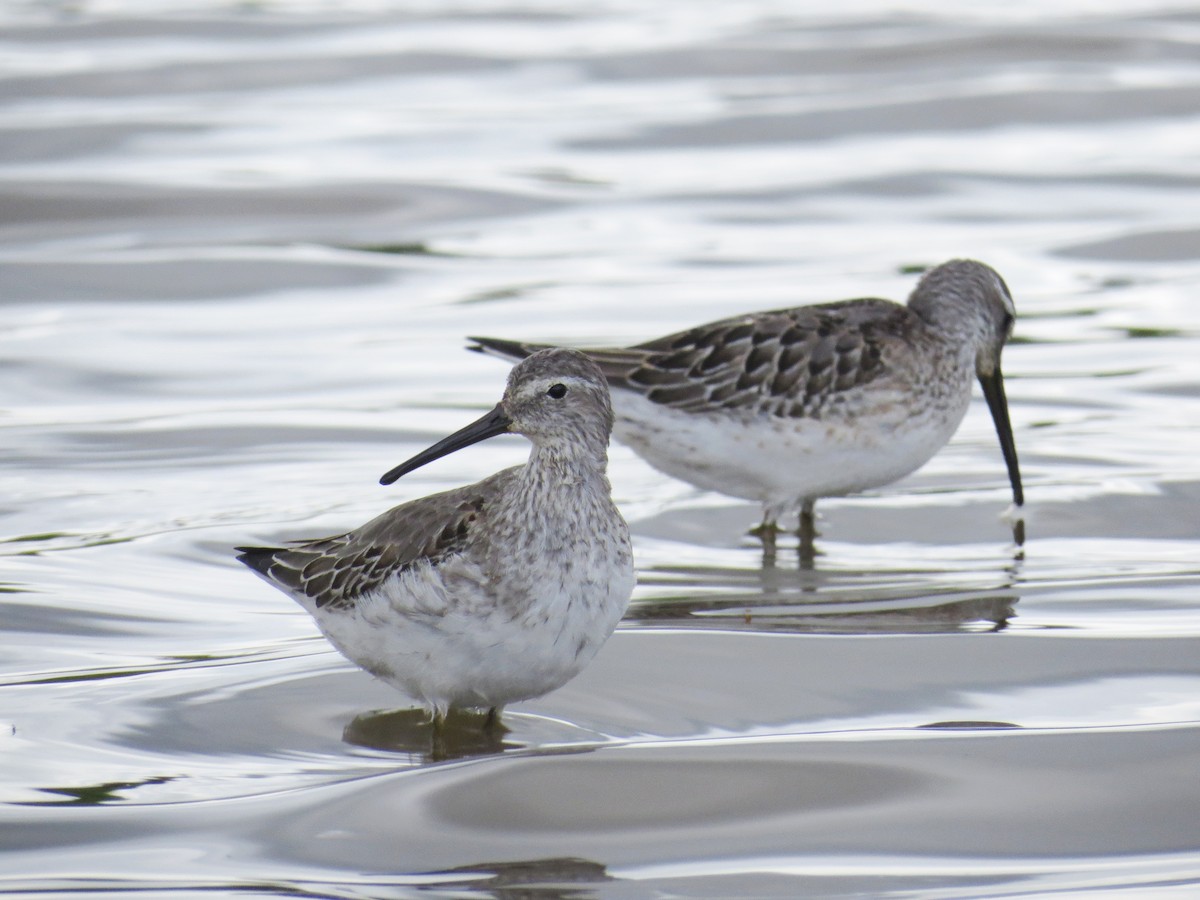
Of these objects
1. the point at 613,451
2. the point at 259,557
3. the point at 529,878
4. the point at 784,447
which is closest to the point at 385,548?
the point at 259,557

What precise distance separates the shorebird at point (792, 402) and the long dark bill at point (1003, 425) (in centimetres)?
1

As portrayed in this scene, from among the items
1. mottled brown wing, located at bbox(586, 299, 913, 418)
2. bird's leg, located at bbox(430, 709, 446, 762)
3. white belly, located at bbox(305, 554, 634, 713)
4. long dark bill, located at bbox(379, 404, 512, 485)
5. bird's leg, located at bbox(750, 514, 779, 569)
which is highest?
mottled brown wing, located at bbox(586, 299, 913, 418)

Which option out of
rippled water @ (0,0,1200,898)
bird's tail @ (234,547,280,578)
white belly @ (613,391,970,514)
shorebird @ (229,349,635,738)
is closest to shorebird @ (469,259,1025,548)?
white belly @ (613,391,970,514)

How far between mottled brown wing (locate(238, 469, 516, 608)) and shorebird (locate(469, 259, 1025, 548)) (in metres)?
2.52

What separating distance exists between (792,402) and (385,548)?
3.36 m

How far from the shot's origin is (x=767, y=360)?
392 inches

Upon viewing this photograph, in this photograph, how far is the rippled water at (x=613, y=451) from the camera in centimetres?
616

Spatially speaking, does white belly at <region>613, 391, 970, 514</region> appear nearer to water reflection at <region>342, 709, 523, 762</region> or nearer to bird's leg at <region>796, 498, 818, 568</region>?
bird's leg at <region>796, 498, 818, 568</region>

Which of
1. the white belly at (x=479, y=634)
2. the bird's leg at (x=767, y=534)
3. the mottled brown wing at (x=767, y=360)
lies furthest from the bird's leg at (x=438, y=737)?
the mottled brown wing at (x=767, y=360)

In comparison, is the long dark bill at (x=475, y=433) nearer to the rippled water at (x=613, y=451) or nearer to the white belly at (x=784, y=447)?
the rippled water at (x=613, y=451)

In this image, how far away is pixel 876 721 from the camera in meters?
7.11

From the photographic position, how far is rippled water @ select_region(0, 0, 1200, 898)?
616 centimetres

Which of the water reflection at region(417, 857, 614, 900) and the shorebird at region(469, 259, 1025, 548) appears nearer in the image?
the water reflection at region(417, 857, 614, 900)

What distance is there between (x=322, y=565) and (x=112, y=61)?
55.6 feet
